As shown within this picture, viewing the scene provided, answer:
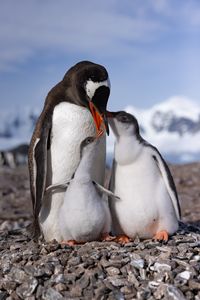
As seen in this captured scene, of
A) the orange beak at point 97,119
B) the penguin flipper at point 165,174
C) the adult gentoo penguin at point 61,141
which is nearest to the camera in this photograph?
the orange beak at point 97,119

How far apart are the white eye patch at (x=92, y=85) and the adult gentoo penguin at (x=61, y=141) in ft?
0.09

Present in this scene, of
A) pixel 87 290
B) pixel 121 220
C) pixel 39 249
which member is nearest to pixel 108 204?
pixel 121 220

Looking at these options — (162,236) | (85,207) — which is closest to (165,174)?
(162,236)

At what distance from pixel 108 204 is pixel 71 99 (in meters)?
0.94

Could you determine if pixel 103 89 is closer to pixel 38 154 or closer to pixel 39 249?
pixel 38 154

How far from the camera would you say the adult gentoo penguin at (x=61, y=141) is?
518 centimetres

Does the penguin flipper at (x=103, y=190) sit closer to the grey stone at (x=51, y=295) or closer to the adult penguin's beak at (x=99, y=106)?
the adult penguin's beak at (x=99, y=106)

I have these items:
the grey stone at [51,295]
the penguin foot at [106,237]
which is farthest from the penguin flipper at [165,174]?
the grey stone at [51,295]

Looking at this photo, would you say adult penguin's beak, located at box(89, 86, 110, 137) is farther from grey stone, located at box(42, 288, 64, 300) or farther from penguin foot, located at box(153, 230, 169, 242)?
grey stone, located at box(42, 288, 64, 300)

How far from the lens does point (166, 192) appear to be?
502cm

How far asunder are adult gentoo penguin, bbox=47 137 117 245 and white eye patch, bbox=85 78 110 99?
37 cm

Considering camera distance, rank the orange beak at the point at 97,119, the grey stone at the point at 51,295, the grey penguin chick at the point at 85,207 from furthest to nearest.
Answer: the orange beak at the point at 97,119 → the grey penguin chick at the point at 85,207 → the grey stone at the point at 51,295

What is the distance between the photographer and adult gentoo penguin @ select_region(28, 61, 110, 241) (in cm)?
518

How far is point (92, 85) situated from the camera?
16.4 feet
